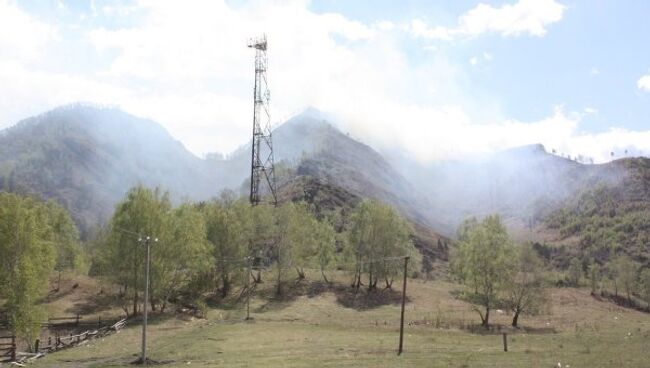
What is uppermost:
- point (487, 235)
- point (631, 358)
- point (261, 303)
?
point (487, 235)

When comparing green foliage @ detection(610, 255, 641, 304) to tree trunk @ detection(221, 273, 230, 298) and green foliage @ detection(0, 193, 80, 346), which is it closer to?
tree trunk @ detection(221, 273, 230, 298)

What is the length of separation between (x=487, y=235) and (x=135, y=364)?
1949 inches

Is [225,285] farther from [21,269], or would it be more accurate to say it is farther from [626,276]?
[626,276]

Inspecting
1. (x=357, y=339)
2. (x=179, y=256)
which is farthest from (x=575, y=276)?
(x=357, y=339)

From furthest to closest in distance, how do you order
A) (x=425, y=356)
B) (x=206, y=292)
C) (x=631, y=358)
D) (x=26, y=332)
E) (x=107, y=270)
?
(x=206, y=292) < (x=107, y=270) < (x=26, y=332) < (x=425, y=356) < (x=631, y=358)

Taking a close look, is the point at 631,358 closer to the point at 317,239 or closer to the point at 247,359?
the point at 247,359

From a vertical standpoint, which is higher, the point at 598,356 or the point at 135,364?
the point at 598,356

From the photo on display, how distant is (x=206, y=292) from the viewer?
86.4 metres

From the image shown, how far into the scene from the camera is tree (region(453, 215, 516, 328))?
6969 cm

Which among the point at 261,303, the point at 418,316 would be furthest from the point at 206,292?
the point at 418,316

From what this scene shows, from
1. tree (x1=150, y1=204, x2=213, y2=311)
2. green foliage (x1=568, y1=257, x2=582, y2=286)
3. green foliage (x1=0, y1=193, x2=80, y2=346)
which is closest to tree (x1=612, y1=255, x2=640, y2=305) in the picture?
green foliage (x1=568, y1=257, x2=582, y2=286)

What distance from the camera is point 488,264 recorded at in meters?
70.9

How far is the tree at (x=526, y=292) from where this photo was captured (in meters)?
68.6

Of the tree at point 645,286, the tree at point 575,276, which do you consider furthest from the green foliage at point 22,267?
the tree at point 575,276
